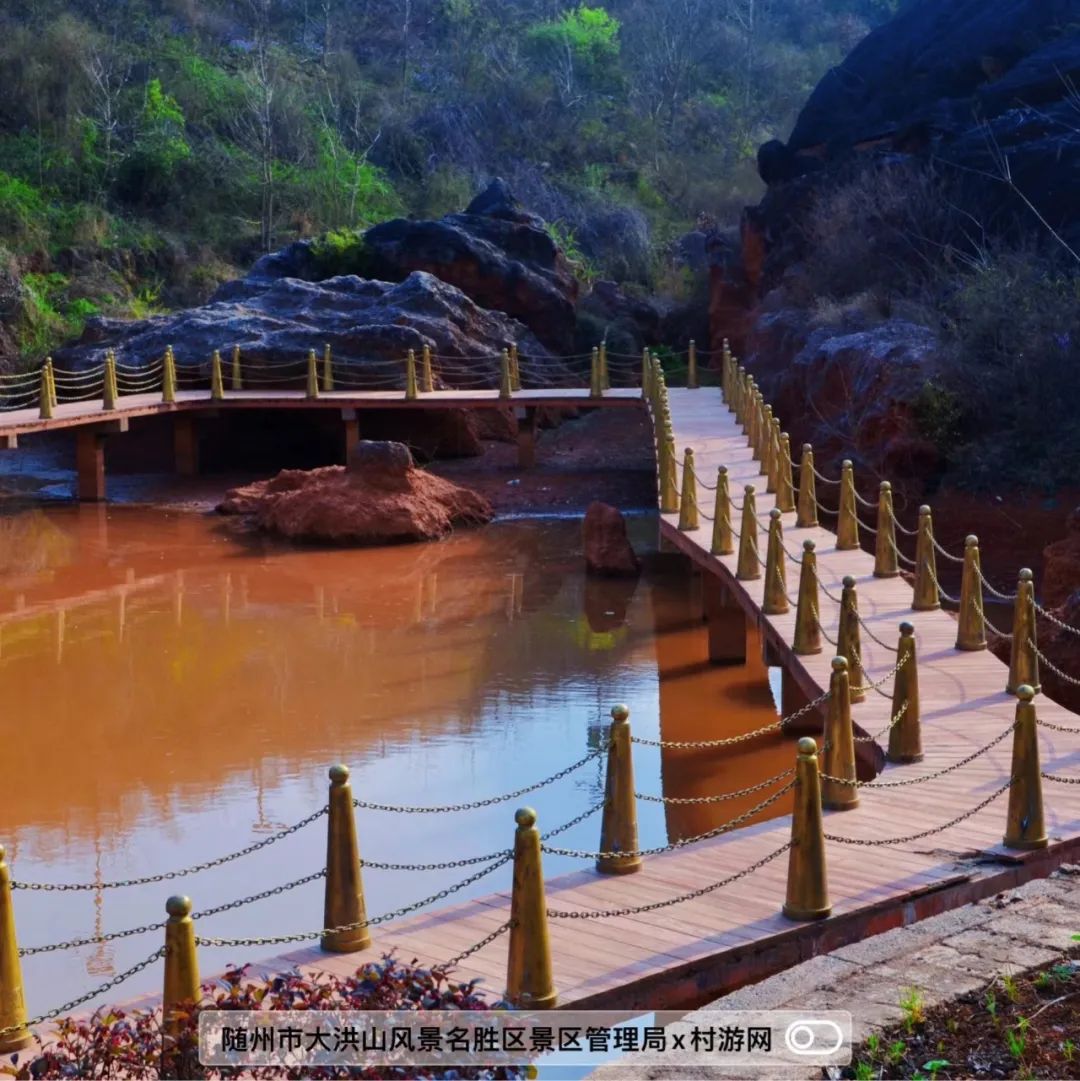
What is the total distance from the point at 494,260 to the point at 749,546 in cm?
1788

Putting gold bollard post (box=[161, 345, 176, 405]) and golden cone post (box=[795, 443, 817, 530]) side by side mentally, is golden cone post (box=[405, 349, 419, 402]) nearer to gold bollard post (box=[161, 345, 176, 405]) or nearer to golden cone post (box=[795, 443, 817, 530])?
gold bollard post (box=[161, 345, 176, 405])

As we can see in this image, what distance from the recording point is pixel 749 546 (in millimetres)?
15328

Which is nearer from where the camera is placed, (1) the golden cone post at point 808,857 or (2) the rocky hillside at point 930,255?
(1) the golden cone post at point 808,857

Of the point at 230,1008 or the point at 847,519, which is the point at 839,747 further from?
the point at 847,519

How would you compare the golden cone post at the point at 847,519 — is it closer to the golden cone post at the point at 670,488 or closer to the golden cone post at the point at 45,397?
the golden cone post at the point at 670,488

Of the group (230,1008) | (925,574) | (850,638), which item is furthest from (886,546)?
(230,1008)

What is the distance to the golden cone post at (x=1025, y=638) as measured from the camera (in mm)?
11250

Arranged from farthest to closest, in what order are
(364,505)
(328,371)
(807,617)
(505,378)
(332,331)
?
(332,331) < (328,371) < (505,378) < (364,505) < (807,617)

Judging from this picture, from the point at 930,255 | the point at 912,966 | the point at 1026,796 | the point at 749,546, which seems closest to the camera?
the point at 912,966

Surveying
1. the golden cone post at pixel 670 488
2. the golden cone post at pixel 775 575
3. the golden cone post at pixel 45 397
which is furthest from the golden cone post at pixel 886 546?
the golden cone post at pixel 45 397

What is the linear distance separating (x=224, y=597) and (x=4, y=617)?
2417mm

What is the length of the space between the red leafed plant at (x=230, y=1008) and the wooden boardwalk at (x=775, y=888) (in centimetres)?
145

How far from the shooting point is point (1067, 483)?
20.5 metres

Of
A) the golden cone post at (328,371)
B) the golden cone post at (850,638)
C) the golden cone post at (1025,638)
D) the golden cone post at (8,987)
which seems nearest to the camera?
the golden cone post at (8,987)
